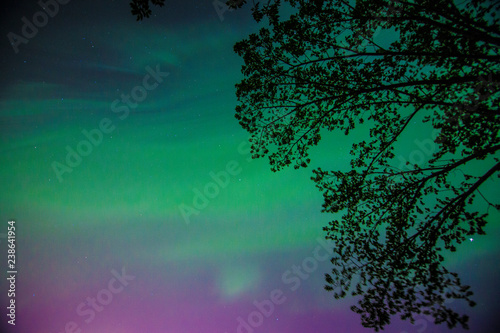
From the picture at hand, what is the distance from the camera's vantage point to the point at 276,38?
222 inches

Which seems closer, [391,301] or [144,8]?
[144,8]

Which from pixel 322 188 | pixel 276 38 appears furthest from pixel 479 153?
pixel 276 38

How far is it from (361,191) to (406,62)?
2850 mm

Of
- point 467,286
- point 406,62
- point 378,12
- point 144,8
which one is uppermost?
point 378,12

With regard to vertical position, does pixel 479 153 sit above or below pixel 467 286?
above

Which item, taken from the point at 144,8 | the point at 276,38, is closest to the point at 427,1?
the point at 276,38

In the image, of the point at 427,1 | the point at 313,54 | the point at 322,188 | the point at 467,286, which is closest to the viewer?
the point at 467,286

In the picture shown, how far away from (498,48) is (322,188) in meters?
4.18

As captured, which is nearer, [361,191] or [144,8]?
[144,8]

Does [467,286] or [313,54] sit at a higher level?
[313,54]

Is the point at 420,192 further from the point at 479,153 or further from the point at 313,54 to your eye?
the point at 313,54

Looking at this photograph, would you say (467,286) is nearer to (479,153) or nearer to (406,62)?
(479,153)

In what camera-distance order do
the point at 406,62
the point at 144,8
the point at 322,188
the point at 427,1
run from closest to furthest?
the point at 144,8 → the point at 427,1 → the point at 406,62 → the point at 322,188

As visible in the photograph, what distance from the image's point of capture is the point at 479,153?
4.65 m
